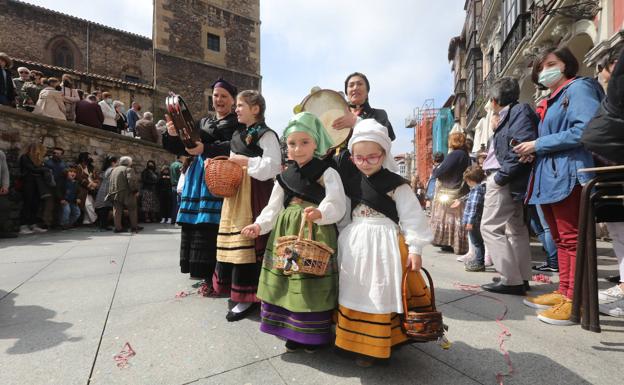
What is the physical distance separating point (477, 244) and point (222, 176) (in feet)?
12.1

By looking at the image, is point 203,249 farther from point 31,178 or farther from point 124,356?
point 31,178

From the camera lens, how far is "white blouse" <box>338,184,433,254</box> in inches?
70.8

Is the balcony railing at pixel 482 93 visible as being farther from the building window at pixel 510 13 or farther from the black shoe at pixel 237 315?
the black shoe at pixel 237 315

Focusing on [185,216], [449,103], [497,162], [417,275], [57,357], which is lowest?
[57,357]

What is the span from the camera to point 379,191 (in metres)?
1.94

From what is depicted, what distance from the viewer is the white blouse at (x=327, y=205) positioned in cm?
190

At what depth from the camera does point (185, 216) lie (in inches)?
114

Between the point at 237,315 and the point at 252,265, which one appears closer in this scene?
the point at 237,315

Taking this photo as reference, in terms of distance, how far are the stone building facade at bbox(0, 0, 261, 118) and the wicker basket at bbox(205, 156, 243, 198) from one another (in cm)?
1816

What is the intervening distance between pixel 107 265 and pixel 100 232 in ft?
14.1

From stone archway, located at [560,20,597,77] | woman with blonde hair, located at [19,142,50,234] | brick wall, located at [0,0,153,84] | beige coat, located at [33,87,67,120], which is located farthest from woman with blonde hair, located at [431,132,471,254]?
brick wall, located at [0,0,153,84]

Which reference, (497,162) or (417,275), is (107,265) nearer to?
(417,275)

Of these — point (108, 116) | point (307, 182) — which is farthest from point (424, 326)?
point (108, 116)

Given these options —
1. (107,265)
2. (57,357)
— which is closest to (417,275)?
(57,357)
